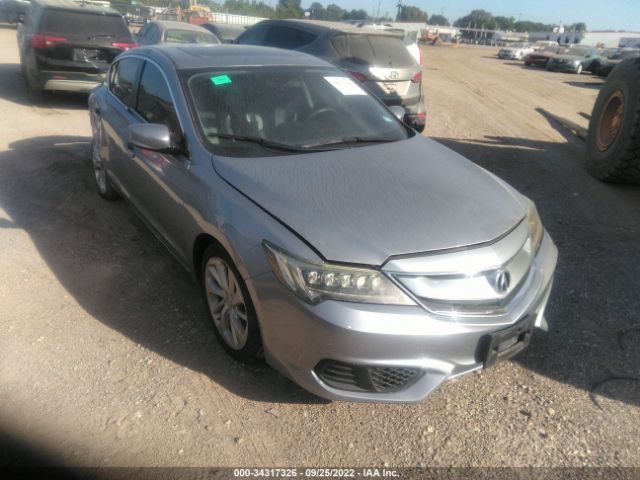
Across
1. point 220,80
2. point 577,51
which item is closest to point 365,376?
point 220,80

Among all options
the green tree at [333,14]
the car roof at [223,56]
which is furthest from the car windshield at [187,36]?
the green tree at [333,14]

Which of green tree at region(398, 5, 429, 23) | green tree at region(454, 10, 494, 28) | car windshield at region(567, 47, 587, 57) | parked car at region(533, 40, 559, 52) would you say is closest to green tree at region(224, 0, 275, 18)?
parked car at region(533, 40, 559, 52)

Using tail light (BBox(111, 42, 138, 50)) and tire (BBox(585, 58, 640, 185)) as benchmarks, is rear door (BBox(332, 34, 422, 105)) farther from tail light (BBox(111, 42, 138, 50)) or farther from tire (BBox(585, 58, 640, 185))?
tail light (BBox(111, 42, 138, 50))

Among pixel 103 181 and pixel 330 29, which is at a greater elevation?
pixel 330 29

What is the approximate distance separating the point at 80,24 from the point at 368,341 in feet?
28.2

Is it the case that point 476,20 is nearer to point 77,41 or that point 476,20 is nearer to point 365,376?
point 77,41

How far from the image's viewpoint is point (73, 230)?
4453 mm

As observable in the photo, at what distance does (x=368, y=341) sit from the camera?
7.19 feet

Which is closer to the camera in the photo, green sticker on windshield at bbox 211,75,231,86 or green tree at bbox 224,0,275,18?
green sticker on windshield at bbox 211,75,231,86

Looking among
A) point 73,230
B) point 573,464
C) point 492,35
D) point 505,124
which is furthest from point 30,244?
point 492,35

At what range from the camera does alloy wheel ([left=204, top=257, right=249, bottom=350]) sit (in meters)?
2.71

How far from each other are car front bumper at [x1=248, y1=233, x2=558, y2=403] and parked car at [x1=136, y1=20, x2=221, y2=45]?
9.25 m

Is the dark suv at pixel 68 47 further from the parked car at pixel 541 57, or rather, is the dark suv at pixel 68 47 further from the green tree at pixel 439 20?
the green tree at pixel 439 20

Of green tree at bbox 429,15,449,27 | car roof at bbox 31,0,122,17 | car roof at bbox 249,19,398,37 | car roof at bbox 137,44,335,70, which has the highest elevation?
car roof at bbox 31,0,122,17
